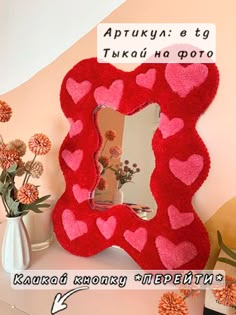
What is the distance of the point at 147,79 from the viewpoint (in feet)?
2.47

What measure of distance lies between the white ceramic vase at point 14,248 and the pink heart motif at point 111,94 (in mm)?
421

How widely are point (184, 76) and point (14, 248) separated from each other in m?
0.67

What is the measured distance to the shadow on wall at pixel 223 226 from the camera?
71 centimetres

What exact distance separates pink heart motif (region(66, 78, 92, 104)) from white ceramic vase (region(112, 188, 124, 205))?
315 mm

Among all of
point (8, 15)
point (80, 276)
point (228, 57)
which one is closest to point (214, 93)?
point (228, 57)

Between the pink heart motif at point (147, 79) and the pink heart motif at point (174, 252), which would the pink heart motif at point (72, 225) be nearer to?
the pink heart motif at point (174, 252)

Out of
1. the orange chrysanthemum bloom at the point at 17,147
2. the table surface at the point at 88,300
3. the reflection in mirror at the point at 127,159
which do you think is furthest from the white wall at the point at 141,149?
the orange chrysanthemum bloom at the point at 17,147

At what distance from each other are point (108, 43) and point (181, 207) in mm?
533

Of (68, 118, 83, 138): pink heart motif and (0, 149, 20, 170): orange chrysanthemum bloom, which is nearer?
(0, 149, 20, 170): orange chrysanthemum bloom

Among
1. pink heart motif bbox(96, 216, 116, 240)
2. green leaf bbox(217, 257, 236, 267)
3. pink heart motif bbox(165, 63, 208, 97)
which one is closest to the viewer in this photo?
green leaf bbox(217, 257, 236, 267)

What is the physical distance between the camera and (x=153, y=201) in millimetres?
774

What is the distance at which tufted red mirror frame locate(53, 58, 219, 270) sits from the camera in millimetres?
710

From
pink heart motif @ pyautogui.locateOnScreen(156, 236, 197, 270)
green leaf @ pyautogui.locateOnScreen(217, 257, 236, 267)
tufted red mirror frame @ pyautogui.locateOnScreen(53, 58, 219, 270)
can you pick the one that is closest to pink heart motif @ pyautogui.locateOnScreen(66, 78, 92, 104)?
tufted red mirror frame @ pyautogui.locateOnScreen(53, 58, 219, 270)

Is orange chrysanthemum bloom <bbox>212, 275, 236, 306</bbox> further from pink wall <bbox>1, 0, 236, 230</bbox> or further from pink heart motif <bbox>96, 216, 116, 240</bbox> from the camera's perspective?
pink heart motif <bbox>96, 216, 116, 240</bbox>
